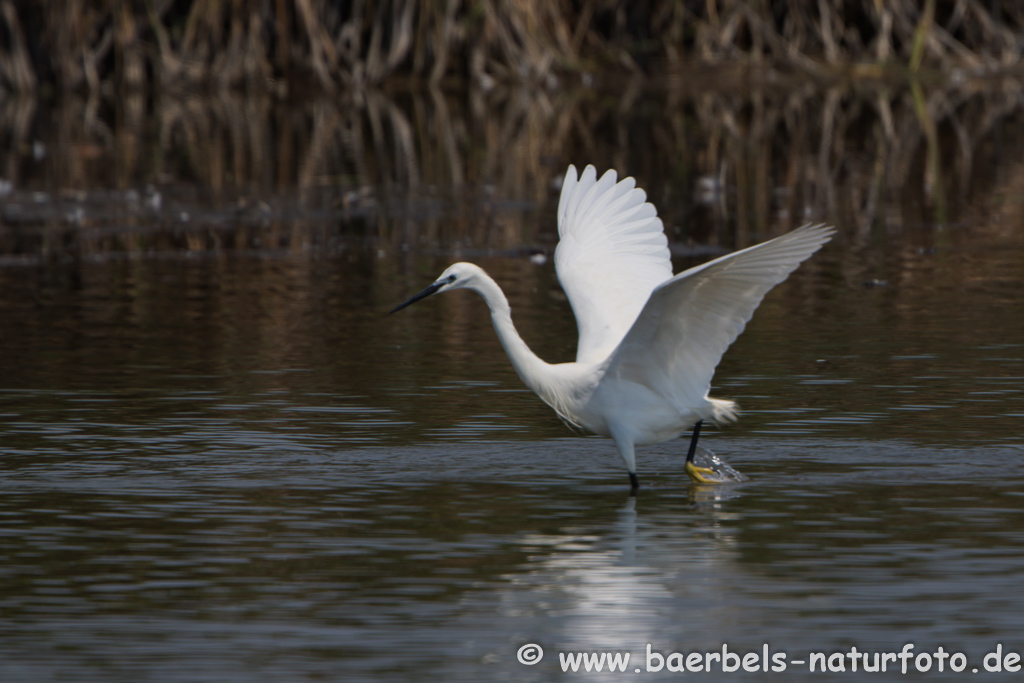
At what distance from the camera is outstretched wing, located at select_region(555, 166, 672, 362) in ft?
27.9

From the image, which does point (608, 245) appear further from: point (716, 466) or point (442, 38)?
point (442, 38)

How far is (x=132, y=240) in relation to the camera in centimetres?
1558

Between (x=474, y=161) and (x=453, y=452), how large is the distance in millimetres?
13104

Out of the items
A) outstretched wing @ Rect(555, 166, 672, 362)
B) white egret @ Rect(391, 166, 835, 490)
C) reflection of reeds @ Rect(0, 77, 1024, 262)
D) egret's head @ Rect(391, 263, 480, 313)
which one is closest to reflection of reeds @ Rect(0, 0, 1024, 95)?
reflection of reeds @ Rect(0, 77, 1024, 262)

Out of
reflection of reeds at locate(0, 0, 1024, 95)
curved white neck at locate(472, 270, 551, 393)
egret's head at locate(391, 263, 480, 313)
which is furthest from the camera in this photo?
reflection of reeds at locate(0, 0, 1024, 95)

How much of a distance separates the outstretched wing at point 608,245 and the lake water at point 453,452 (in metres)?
0.75

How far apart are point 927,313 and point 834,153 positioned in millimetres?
9907

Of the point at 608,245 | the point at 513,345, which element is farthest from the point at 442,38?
the point at 513,345

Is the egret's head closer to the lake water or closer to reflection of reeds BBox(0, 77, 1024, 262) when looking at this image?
the lake water

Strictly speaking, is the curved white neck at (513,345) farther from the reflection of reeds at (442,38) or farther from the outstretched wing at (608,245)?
the reflection of reeds at (442,38)

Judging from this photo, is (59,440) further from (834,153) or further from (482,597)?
(834,153)

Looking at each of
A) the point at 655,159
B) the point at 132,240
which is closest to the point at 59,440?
the point at 132,240

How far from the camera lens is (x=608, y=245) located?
29.0ft

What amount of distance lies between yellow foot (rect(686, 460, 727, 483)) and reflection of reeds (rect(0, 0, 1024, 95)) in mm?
19863
